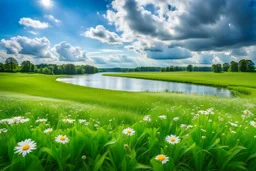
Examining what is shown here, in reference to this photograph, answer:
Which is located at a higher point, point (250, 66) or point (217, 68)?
point (250, 66)

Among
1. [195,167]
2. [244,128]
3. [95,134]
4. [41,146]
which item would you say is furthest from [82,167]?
[244,128]

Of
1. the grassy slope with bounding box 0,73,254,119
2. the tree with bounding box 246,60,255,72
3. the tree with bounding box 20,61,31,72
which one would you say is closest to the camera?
the grassy slope with bounding box 0,73,254,119

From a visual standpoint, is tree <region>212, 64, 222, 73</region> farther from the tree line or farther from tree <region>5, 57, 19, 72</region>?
tree <region>5, 57, 19, 72</region>

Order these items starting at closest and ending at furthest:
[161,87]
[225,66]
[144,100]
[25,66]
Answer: [144,100] < [161,87] < [25,66] < [225,66]

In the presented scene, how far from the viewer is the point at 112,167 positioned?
94.4 inches

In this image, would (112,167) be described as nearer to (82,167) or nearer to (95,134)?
(82,167)

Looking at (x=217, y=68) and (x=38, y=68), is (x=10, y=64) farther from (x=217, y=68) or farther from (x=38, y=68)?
(x=217, y=68)

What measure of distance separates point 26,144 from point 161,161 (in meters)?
1.75

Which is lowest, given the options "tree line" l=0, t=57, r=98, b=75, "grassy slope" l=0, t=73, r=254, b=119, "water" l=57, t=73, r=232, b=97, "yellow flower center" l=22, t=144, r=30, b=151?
"water" l=57, t=73, r=232, b=97

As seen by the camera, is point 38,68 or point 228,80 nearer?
point 228,80

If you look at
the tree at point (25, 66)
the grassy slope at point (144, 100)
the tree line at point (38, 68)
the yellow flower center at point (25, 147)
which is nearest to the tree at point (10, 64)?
the tree line at point (38, 68)

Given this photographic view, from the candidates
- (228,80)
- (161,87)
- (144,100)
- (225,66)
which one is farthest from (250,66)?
(144,100)

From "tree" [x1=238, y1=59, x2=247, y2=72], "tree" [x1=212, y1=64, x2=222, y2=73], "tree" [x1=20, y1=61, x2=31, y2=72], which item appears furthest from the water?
"tree" [x1=212, y1=64, x2=222, y2=73]

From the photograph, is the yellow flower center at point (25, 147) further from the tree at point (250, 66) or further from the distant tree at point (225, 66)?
the distant tree at point (225, 66)
